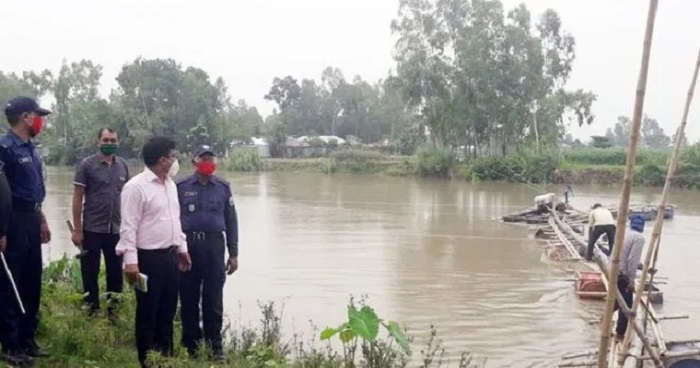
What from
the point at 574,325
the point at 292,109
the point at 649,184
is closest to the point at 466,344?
the point at 574,325

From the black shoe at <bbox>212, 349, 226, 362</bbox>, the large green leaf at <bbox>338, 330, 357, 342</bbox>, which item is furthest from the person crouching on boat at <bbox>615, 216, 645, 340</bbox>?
the black shoe at <bbox>212, 349, 226, 362</bbox>

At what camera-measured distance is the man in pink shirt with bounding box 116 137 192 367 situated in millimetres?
4344

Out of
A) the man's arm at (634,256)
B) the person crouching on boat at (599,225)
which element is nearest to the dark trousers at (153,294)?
the man's arm at (634,256)

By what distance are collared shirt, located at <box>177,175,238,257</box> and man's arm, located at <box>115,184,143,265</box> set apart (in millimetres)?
765

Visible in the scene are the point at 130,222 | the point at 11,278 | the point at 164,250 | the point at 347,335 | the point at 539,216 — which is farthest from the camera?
the point at 539,216

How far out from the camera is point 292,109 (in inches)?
3219

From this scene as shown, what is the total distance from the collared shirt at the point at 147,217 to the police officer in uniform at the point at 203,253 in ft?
1.84

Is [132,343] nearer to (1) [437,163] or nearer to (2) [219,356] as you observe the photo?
(2) [219,356]

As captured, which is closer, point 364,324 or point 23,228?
point 23,228

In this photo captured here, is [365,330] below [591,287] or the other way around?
the other way around

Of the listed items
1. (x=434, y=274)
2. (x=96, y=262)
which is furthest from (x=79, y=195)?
(x=434, y=274)

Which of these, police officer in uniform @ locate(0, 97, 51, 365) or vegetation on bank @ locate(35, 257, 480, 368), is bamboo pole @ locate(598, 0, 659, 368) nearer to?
vegetation on bank @ locate(35, 257, 480, 368)

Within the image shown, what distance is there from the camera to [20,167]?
4.46 metres

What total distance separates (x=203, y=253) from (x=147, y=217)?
2.56 ft
